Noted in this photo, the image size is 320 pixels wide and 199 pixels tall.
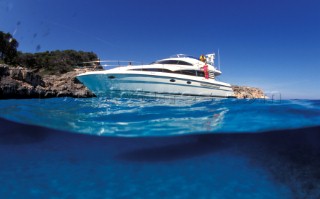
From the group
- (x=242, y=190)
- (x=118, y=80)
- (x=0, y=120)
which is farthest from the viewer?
(x=118, y=80)

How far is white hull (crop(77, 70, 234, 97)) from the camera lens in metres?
12.3

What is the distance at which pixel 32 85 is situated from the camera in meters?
24.0

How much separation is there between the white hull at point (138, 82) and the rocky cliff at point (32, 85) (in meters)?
6.68

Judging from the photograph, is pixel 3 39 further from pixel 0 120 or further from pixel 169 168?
pixel 169 168

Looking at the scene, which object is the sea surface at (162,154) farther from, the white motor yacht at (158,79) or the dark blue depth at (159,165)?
the white motor yacht at (158,79)

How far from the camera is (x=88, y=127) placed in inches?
283

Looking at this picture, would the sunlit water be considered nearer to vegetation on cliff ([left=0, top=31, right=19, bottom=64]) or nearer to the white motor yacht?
the white motor yacht

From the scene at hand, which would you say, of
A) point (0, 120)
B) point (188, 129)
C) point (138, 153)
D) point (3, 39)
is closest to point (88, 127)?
point (138, 153)

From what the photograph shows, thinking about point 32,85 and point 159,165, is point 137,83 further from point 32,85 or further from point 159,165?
point 32,85

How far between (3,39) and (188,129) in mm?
43111

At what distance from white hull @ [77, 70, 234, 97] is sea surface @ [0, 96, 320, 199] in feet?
11.7

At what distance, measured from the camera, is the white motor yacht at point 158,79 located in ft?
40.5

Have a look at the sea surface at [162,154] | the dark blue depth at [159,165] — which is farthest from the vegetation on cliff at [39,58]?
the dark blue depth at [159,165]

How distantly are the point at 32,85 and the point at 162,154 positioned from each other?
23477 millimetres
